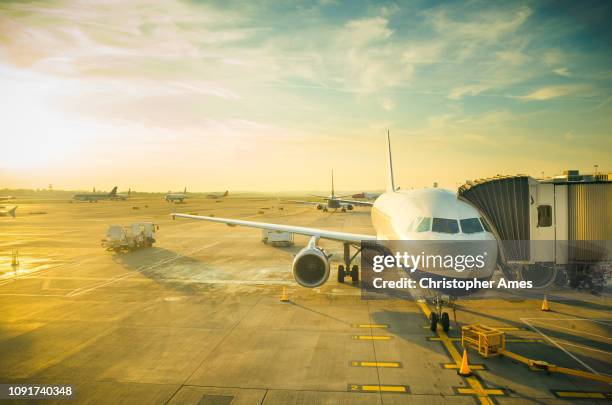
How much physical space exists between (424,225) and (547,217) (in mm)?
8059

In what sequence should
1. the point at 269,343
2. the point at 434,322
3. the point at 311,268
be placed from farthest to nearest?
the point at 311,268
the point at 434,322
the point at 269,343

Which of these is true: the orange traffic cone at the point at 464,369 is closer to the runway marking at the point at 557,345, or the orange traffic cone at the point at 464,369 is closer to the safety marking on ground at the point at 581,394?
the safety marking on ground at the point at 581,394

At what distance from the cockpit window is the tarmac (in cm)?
361

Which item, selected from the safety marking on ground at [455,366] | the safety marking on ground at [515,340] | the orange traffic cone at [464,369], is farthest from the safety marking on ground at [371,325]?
the orange traffic cone at [464,369]

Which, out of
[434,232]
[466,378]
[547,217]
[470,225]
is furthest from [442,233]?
[547,217]

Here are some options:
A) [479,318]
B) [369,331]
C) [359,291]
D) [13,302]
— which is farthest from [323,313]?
[13,302]

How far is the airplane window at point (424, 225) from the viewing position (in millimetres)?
11594

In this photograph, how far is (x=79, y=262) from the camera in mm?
24406

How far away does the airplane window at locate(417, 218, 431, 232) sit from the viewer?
11594mm

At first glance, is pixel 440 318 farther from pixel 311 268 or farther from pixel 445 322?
pixel 311 268

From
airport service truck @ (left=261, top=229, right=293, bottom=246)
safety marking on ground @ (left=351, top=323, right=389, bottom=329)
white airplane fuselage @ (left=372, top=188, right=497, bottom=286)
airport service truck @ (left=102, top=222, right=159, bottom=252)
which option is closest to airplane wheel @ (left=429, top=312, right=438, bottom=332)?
safety marking on ground @ (left=351, top=323, right=389, bottom=329)

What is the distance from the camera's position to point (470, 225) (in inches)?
442

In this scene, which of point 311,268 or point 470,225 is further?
point 311,268

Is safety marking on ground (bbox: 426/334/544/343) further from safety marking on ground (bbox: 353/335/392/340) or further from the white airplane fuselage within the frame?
the white airplane fuselage
